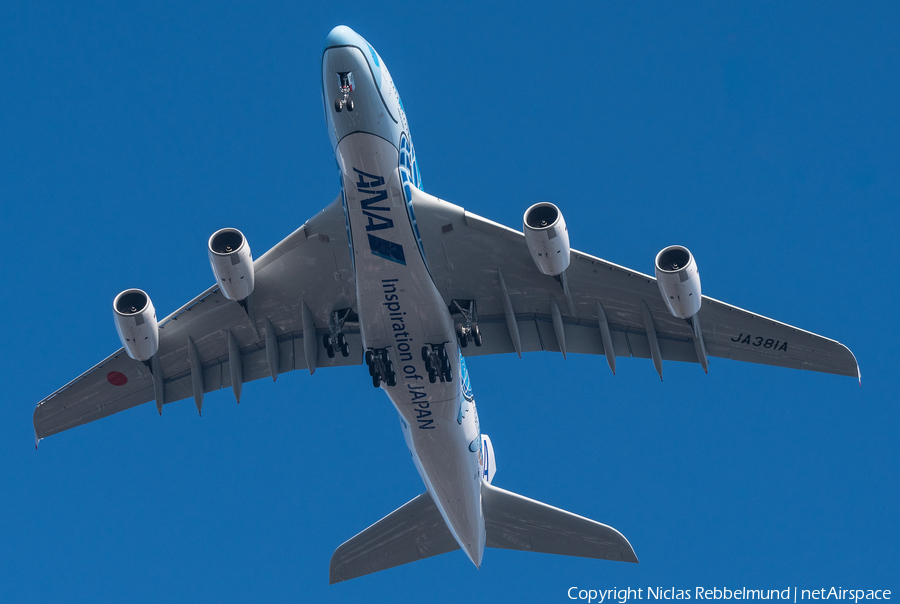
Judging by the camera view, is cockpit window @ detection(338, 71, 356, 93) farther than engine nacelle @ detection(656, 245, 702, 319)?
No

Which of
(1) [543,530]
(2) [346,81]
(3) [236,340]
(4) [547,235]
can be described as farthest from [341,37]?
(1) [543,530]

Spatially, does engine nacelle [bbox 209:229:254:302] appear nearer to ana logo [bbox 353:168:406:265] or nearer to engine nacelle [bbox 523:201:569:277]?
ana logo [bbox 353:168:406:265]

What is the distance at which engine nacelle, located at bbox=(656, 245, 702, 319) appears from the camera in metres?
18.1

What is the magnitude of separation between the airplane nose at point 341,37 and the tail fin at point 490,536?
37.7ft

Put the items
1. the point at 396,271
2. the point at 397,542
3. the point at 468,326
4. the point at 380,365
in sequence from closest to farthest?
the point at 396,271 < the point at 380,365 < the point at 468,326 < the point at 397,542

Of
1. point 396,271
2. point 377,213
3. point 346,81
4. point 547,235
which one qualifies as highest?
point 346,81

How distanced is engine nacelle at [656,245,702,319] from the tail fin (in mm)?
7314

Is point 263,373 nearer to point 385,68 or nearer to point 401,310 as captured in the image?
point 401,310

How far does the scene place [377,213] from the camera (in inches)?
715

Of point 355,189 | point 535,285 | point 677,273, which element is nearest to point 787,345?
point 677,273

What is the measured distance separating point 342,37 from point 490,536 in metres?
13.1

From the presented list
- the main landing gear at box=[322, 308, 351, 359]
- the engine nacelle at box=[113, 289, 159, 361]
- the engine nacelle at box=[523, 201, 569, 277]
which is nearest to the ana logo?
the engine nacelle at box=[523, 201, 569, 277]

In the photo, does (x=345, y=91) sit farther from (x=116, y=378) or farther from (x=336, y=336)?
(x=116, y=378)

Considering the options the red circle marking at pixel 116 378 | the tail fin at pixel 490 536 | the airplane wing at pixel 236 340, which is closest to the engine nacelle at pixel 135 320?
Answer: the airplane wing at pixel 236 340
